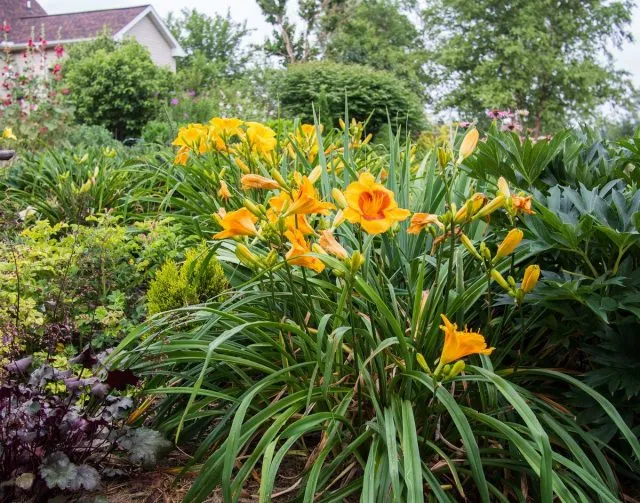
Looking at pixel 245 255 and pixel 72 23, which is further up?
pixel 72 23

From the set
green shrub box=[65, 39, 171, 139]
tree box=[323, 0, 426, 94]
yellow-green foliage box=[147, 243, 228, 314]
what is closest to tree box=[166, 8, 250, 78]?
tree box=[323, 0, 426, 94]

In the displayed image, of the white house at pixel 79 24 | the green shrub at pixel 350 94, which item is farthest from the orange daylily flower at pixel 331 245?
the white house at pixel 79 24

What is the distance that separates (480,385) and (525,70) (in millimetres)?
26444

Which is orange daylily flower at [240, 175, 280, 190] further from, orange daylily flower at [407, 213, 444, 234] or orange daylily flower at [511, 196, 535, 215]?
orange daylily flower at [511, 196, 535, 215]

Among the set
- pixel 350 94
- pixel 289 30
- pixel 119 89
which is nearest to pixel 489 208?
pixel 350 94

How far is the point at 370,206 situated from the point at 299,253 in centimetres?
22

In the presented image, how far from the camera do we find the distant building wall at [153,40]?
25.8m

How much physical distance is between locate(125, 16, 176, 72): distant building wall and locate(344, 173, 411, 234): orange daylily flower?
25180 millimetres

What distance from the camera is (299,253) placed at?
1.57 metres

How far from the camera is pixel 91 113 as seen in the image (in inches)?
630

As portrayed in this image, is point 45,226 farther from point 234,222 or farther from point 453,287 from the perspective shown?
point 453,287

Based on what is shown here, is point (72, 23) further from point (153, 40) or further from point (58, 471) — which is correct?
point (58, 471)

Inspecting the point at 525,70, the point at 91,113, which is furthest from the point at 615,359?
the point at 525,70

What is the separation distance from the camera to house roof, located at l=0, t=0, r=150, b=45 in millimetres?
24438
